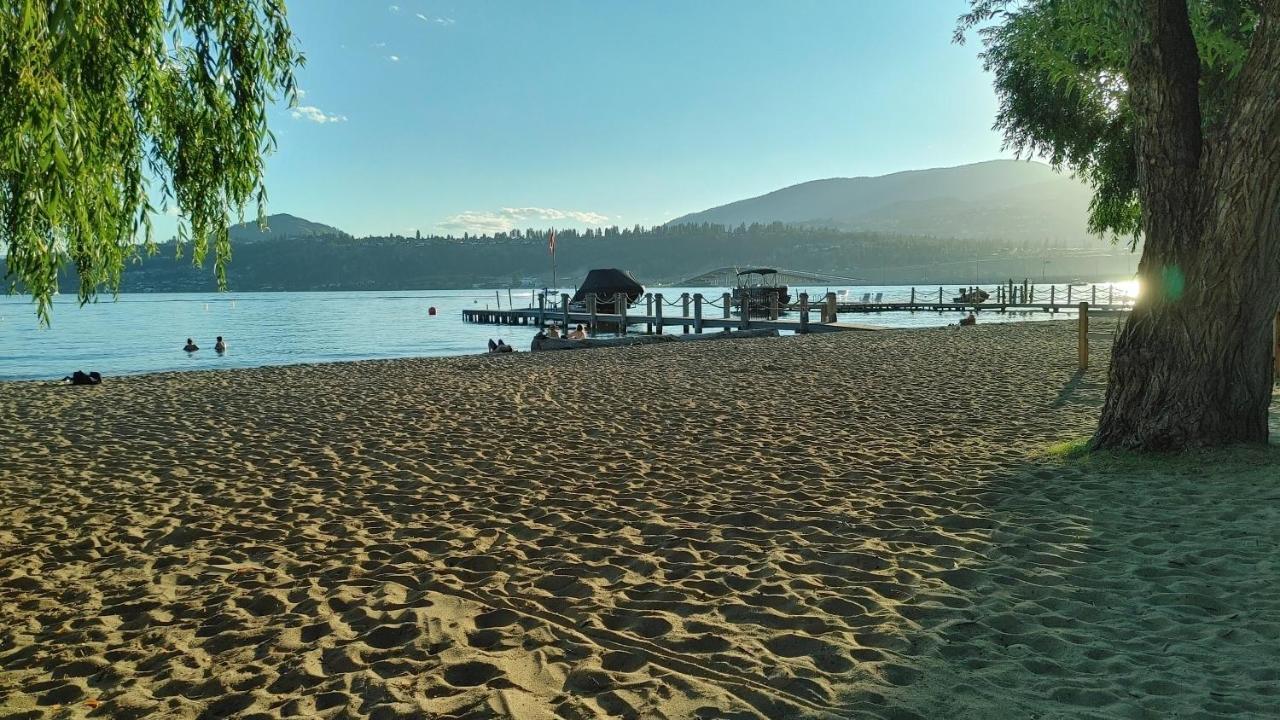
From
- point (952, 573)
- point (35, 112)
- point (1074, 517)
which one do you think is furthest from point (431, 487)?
point (1074, 517)

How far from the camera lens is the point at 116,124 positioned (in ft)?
16.6

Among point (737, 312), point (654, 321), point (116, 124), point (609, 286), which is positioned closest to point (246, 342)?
point (609, 286)

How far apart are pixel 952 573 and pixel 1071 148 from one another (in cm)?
1475

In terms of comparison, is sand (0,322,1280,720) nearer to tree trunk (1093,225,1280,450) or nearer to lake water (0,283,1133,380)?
tree trunk (1093,225,1280,450)

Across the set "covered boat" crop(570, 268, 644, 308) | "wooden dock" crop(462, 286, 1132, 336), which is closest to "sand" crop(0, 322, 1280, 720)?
"wooden dock" crop(462, 286, 1132, 336)

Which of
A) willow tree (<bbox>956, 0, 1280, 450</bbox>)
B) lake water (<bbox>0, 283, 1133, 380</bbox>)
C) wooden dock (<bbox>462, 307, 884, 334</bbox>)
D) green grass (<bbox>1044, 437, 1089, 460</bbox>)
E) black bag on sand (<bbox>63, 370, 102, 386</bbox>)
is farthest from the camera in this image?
lake water (<bbox>0, 283, 1133, 380</bbox>)

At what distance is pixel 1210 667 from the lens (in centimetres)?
310

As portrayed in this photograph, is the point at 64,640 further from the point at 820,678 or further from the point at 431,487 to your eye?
the point at 820,678

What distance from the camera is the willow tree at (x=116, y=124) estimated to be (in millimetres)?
4027

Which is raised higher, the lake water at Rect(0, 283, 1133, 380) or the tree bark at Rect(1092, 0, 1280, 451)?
the tree bark at Rect(1092, 0, 1280, 451)

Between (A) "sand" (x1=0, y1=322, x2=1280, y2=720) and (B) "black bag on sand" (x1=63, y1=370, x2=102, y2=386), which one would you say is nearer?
(A) "sand" (x1=0, y1=322, x2=1280, y2=720)

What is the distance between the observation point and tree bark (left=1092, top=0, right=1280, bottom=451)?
225 inches

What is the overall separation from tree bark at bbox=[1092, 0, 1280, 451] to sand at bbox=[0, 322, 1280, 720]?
427mm

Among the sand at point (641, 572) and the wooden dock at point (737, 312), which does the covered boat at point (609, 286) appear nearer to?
the wooden dock at point (737, 312)
